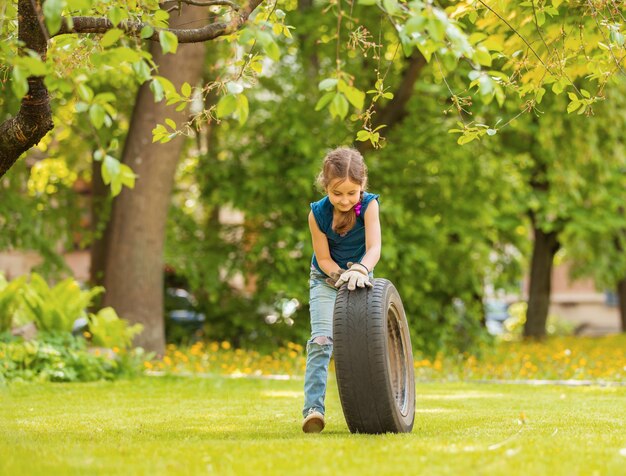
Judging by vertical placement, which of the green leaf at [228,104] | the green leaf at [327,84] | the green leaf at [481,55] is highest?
the green leaf at [481,55]

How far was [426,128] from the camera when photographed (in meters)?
15.4

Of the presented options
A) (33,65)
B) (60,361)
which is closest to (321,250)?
(33,65)

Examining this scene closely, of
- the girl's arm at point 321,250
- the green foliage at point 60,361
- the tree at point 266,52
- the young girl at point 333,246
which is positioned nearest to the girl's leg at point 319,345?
the young girl at point 333,246

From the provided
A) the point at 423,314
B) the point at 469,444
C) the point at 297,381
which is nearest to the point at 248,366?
the point at 297,381

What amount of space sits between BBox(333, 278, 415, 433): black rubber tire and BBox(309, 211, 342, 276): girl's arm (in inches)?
14.0

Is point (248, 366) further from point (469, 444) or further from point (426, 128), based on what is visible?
point (469, 444)

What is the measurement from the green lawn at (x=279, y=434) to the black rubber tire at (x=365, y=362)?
0.18 m

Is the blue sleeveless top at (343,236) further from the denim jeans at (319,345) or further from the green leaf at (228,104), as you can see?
the green leaf at (228,104)

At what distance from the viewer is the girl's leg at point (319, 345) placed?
609 cm

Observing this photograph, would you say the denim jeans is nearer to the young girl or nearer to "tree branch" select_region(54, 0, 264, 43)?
the young girl

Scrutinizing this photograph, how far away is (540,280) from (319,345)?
17199 millimetres

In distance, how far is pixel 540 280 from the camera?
73.9 feet

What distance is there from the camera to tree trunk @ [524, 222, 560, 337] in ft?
73.9

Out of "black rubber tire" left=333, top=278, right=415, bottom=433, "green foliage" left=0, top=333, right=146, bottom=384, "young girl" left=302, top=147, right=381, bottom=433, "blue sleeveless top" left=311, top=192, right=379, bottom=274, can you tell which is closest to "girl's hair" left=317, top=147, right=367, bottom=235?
"young girl" left=302, top=147, right=381, bottom=433
